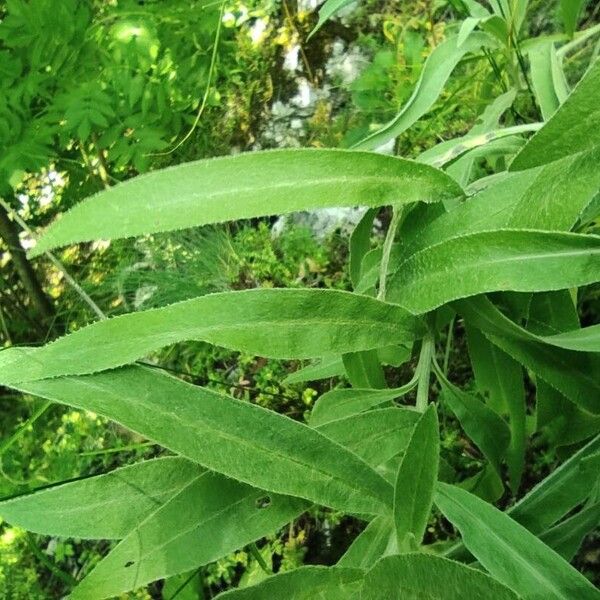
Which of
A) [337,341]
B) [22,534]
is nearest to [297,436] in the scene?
[337,341]

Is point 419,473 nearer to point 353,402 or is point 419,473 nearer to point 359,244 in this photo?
point 353,402

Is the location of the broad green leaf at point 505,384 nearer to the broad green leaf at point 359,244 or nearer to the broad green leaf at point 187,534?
the broad green leaf at point 359,244

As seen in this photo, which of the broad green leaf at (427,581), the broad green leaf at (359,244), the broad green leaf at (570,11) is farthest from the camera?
the broad green leaf at (570,11)

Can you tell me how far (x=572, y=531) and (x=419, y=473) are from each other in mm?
198

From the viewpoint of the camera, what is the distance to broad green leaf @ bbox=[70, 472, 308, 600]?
1.60ft

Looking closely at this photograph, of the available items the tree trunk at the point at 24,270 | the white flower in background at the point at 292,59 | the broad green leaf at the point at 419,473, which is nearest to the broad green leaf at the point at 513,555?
the broad green leaf at the point at 419,473

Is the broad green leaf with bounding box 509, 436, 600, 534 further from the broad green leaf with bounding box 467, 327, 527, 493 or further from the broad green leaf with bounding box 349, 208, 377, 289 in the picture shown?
the broad green leaf with bounding box 349, 208, 377, 289

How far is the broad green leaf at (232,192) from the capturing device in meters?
0.47

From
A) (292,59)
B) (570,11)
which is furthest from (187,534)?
(292,59)

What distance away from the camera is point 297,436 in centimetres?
46

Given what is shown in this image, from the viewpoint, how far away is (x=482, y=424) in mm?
648

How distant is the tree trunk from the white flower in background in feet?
2.11

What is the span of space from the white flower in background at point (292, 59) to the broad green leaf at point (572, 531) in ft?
3.85

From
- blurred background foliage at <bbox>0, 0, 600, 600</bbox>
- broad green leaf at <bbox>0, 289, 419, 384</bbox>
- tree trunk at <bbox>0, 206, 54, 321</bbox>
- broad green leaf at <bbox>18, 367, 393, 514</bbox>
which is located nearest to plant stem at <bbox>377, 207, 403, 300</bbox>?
broad green leaf at <bbox>0, 289, 419, 384</bbox>
